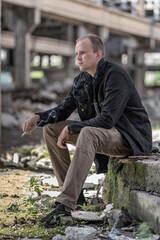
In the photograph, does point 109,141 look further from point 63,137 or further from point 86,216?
point 86,216

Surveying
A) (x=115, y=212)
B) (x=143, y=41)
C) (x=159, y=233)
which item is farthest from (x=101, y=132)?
(x=143, y=41)

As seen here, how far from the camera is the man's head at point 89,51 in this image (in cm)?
461

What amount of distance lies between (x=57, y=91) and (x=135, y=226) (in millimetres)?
20575

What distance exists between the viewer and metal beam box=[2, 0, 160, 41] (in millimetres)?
21906

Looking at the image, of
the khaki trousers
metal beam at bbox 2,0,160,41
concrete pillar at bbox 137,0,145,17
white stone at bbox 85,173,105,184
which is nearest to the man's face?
the khaki trousers

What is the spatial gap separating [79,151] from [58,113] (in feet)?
3.17

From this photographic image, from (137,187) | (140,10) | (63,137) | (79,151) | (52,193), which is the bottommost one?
(52,193)

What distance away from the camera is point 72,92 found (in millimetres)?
5008

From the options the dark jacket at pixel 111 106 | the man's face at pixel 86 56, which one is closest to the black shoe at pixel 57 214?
the dark jacket at pixel 111 106

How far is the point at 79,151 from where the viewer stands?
4113 millimetres

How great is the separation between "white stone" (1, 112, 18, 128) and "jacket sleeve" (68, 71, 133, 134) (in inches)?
477

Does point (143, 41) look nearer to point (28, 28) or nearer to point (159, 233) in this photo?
point (28, 28)

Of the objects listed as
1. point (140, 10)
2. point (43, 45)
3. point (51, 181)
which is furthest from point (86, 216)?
point (140, 10)

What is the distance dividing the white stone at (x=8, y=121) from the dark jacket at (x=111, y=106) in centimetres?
1147
